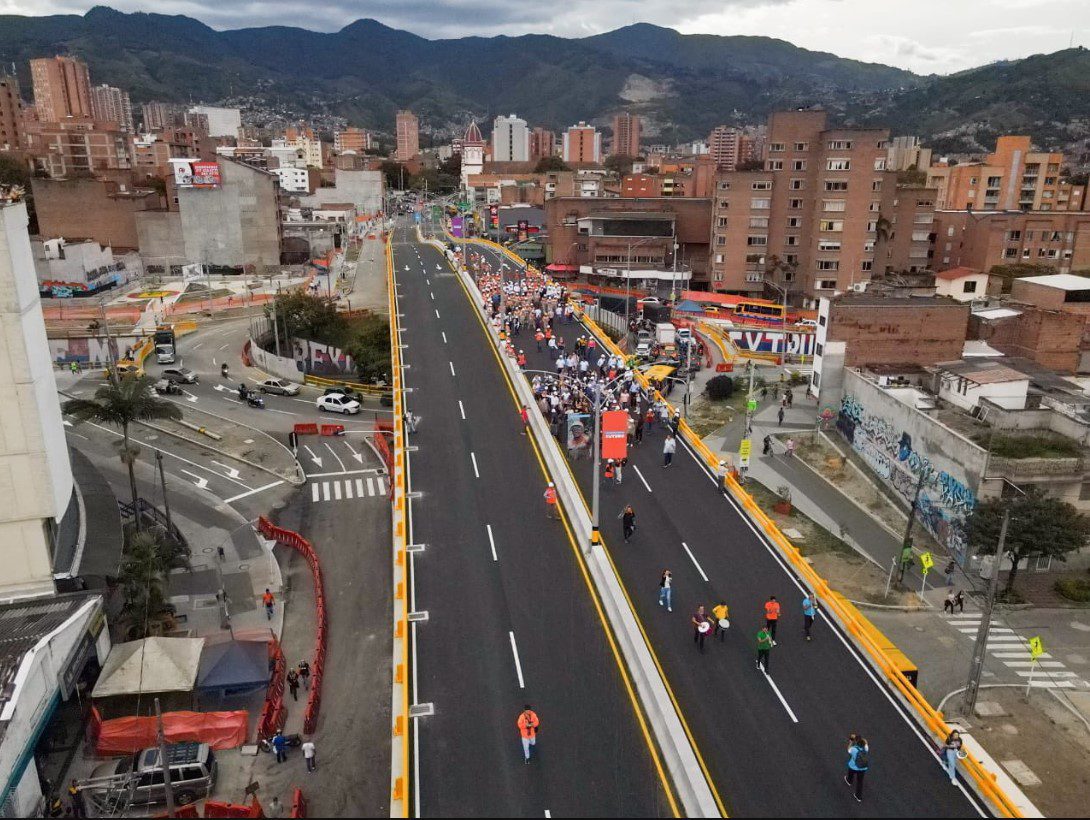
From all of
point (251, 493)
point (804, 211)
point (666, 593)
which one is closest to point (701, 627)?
point (666, 593)

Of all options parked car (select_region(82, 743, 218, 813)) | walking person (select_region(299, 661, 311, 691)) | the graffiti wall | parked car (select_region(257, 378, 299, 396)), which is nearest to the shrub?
the graffiti wall

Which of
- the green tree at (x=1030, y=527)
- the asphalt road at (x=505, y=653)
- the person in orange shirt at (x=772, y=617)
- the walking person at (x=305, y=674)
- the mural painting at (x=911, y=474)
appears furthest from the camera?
the mural painting at (x=911, y=474)

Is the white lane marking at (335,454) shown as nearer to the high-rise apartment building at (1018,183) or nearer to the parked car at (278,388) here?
the parked car at (278,388)

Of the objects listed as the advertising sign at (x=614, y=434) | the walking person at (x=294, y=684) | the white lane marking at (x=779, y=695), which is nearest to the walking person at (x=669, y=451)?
the advertising sign at (x=614, y=434)

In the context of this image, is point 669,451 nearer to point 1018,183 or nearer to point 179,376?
point 179,376

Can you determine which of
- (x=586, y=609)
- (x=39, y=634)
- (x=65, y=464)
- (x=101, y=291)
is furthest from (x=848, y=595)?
(x=101, y=291)
